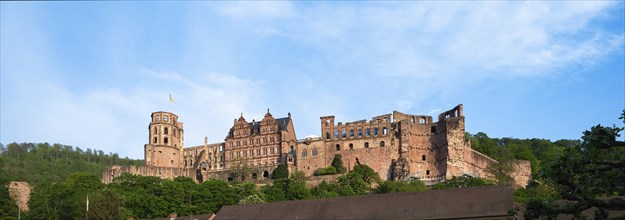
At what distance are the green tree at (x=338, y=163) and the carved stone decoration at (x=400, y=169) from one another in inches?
256

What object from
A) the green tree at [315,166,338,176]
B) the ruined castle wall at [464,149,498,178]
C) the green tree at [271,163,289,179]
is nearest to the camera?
the ruined castle wall at [464,149,498,178]

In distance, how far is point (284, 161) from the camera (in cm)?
10894

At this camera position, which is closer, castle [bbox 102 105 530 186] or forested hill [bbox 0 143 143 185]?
castle [bbox 102 105 530 186]

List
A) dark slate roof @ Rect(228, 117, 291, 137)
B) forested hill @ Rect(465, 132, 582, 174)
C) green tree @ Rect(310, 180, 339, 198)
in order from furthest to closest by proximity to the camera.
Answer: dark slate roof @ Rect(228, 117, 291, 137) < forested hill @ Rect(465, 132, 582, 174) < green tree @ Rect(310, 180, 339, 198)

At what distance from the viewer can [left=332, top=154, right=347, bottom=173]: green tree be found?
10290 centimetres

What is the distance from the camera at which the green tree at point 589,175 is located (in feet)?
81.3

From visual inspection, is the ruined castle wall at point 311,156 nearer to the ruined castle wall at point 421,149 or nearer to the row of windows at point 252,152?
the row of windows at point 252,152

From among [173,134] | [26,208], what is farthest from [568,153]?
[173,134]

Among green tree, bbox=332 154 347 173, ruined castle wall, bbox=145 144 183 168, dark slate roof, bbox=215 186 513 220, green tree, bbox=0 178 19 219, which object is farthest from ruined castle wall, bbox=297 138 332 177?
dark slate roof, bbox=215 186 513 220

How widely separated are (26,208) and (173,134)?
2991cm

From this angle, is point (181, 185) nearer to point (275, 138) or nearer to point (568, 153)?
point (275, 138)

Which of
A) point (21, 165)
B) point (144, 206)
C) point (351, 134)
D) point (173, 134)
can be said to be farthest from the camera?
point (21, 165)

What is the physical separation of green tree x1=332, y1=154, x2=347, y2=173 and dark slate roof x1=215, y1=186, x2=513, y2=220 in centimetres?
4783

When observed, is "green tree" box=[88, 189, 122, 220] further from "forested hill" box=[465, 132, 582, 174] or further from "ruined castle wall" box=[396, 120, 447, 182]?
"forested hill" box=[465, 132, 582, 174]
